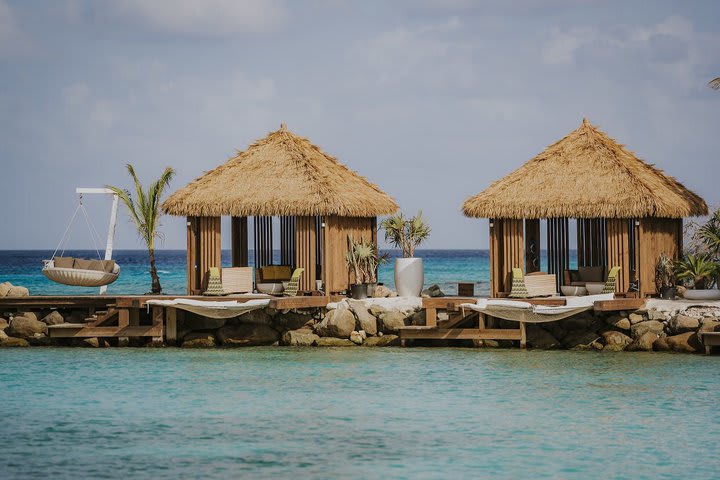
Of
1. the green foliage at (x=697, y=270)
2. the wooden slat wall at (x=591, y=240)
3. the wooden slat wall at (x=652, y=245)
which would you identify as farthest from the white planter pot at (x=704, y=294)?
the wooden slat wall at (x=591, y=240)

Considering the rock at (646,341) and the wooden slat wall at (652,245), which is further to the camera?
the wooden slat wall at (652,245)

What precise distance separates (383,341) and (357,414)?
5518 millimetres

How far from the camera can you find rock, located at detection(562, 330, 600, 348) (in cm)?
1788

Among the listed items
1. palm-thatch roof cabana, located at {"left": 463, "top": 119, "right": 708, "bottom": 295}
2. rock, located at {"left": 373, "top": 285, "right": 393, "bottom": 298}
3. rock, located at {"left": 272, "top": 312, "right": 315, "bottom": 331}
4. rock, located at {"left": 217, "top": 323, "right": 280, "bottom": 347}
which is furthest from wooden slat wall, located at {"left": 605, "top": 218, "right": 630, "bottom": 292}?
rock, located at {"left": 217, "top": 323, "right": 280, "bottom": 347}

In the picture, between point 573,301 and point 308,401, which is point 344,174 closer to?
point 573,301

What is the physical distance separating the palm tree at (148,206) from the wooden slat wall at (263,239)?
1.83m

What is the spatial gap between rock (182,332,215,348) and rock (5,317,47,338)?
2.55 meters

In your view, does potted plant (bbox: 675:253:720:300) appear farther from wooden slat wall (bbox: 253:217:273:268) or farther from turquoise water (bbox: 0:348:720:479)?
wooden slat wall (bbox: 253:217:273:268)

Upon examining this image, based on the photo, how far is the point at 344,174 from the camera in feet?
68.2

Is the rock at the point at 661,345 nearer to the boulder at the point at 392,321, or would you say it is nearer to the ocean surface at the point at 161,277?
the boulder at the point at 392,321

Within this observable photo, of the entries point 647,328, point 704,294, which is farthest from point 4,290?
point 704,294

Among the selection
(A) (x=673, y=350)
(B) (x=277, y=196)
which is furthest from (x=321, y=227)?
(A) (x=673, y=350)

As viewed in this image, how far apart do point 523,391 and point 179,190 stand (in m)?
8.09

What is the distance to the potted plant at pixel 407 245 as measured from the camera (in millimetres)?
19312
